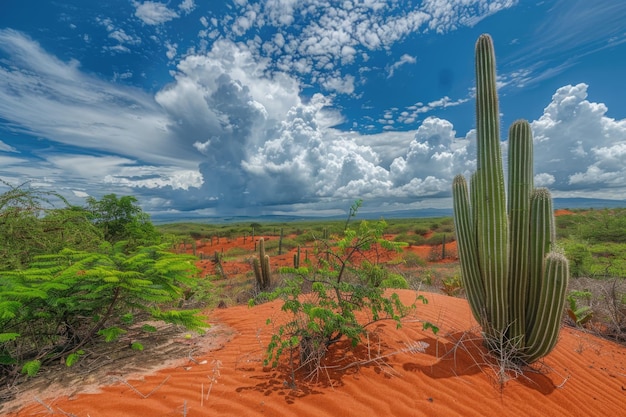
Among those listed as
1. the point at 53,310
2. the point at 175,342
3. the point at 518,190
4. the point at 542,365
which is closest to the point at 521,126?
the point at 518,190

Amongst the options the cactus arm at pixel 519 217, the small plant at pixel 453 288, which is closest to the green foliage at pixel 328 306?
the cactus arm at pixel 519 217

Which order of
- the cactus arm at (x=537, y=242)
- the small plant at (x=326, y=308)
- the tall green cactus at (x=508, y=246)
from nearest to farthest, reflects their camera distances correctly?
the small plant at (x=326, y=308)
the tall green cactus at (x=508, y=246)
the cactus arm at (x=537, y=242)

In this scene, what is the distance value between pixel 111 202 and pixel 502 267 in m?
11.8

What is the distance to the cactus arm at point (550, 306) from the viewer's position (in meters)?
3.64

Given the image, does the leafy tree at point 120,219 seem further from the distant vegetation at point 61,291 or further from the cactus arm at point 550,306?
the cactus arm at point 550,306

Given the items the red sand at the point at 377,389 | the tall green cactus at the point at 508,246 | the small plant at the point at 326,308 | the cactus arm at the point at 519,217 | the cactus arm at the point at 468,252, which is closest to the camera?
the red sand at the point at 377,389

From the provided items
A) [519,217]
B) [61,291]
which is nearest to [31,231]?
[61,291]

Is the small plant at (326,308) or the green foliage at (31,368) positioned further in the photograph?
the small plant at (326,308)

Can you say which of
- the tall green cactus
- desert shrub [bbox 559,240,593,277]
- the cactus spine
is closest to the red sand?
the tall green cactus

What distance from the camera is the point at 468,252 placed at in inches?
176

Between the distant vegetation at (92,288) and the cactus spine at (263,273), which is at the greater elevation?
the distant vegetation at (92,288)

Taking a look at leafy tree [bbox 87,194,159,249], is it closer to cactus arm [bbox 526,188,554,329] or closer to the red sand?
the red sand

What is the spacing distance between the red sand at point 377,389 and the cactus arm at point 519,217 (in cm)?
71

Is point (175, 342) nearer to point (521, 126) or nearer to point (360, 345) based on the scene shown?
point (360, 345)
